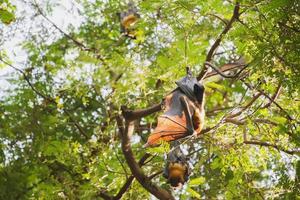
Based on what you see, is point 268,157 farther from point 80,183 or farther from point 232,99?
point 80,183

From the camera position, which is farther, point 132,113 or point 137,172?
point 137,172

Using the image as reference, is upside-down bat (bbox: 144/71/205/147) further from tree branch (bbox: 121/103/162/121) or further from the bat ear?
tree branch (bbox: 121/103/162/121)

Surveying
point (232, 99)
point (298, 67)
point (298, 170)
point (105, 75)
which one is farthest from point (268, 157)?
point (105, 75)

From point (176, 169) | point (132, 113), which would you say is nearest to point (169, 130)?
point (176, 169)

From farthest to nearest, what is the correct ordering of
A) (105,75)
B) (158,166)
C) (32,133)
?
(32,133)
(158,166)
(105,75)

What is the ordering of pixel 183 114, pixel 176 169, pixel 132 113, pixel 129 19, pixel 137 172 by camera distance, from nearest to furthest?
pixel 183 114, pixel 176 169, pixel 132 113, pixel 137 172, pixel 129 19

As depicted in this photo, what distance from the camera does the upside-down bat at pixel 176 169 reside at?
4.89 m

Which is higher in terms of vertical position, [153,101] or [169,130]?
[153,101]

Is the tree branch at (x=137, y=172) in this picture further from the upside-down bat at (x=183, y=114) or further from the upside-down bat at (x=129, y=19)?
the upside-down bat at (x=183, y=114)

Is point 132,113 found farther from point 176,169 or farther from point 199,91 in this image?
point 199,91

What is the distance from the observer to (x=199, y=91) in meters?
4.20

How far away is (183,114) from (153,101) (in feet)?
8.07

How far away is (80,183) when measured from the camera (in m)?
7.37

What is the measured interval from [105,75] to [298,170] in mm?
1911
